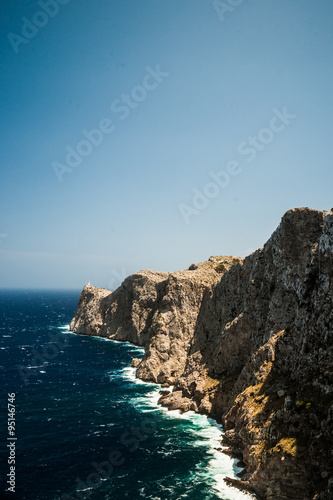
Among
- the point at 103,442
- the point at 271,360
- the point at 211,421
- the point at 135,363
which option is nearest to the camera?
the point at 271,360

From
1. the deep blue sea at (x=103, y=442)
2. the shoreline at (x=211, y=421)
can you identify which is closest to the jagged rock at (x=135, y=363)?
the shoreline at (x=211, y=421)

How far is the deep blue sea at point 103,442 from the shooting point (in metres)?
39.8

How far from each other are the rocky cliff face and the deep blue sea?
4.62 metres

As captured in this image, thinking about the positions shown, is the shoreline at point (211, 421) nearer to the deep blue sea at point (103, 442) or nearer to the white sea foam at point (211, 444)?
the white sea foam at point (211, 444)

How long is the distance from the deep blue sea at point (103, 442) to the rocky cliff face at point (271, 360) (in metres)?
4.62

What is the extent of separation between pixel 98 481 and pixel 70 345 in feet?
306

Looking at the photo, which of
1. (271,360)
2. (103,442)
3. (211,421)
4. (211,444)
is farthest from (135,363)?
(271,360)

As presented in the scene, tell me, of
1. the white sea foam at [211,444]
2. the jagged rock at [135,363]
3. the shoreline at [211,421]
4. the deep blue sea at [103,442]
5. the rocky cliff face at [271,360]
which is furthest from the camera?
the jagged rock at [135,363]

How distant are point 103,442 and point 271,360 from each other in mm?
28281

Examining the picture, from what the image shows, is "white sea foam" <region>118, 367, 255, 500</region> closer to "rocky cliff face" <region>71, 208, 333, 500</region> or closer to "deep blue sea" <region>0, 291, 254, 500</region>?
"deep blue sea" <region>0, 291, 254, 500</region>

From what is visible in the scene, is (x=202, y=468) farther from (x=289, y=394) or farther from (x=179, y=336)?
(x=179, y=336)

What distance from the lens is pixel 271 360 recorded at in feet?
159

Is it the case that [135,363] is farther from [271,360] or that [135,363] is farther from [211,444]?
[271,360]

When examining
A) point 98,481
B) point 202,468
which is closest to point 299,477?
point 202,468
